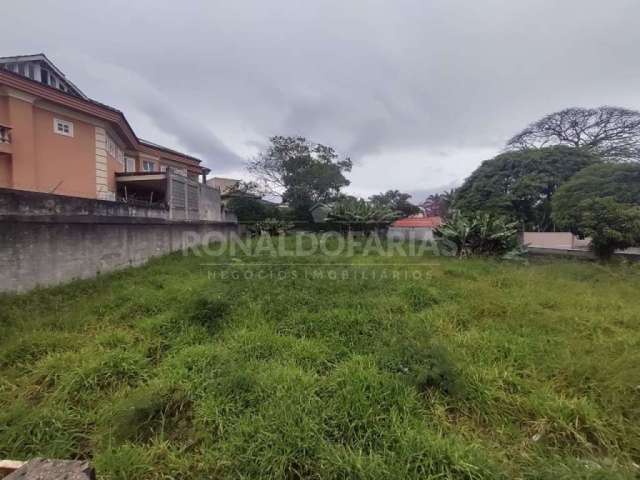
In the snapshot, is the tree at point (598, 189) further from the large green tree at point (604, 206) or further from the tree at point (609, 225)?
the tree at point (609, 225)

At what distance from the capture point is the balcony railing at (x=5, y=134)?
644 centimetres

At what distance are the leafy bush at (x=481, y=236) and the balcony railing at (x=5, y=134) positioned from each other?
1184cm

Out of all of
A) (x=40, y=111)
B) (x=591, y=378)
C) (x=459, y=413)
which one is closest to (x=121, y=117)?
(x=40, y=111)

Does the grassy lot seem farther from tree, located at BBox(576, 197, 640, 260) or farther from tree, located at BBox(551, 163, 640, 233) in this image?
tree, located at BBox(551, 163, 640, 233)

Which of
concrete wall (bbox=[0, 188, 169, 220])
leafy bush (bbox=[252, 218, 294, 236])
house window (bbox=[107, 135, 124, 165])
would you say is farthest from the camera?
leafy bush (bbox=[252, 218, 294, 236])

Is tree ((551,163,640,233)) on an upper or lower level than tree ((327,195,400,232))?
upper

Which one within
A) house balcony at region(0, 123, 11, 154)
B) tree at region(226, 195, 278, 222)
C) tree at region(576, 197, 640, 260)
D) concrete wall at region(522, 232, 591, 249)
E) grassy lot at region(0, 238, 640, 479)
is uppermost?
house balcony at region(0, 123, 11, 154)

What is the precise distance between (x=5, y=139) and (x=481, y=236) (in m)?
12.6

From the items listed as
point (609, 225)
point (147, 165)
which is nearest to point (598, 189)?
point (609, 225)

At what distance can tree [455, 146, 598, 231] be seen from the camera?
1521 cm

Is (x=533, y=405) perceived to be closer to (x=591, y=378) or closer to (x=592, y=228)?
(x=591, y=378)

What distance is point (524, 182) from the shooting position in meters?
15.4

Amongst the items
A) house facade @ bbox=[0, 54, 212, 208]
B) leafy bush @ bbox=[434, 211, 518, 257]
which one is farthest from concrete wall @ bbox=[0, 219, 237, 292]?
leafy bush @ bbox=[434, 211, 518, 257]

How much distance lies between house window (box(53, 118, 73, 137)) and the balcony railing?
97 cm
